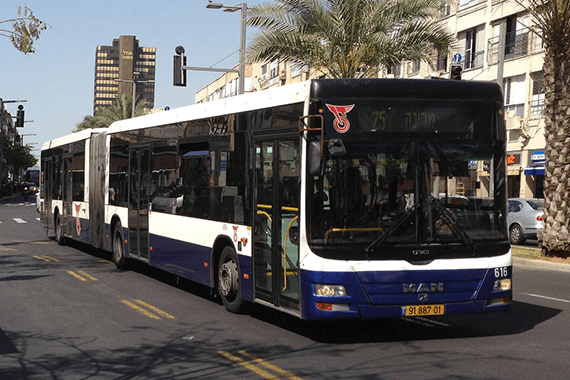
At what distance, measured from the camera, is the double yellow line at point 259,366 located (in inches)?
302

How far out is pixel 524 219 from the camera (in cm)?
2738

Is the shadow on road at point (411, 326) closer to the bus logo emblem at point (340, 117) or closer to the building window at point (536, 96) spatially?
the bus logo emblem at point (340, 117)

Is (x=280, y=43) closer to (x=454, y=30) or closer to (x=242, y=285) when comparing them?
(x=242, y=285)

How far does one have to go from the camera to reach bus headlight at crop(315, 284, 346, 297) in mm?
8984

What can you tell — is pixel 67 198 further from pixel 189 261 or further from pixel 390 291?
pixel 390 291

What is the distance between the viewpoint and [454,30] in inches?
1880

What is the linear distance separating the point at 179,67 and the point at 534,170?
20679 mm

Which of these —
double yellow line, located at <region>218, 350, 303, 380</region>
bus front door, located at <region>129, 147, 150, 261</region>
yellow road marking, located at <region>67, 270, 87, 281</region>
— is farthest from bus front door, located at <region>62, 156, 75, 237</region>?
double yellow line, located at <region>218, 350, 303, 380</region>

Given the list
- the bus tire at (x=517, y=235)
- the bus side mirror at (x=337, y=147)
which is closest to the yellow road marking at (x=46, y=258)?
the bus side mirror at (x=337, y=147)

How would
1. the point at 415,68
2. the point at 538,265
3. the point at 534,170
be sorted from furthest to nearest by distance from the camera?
the point at 415,68, the point at 534,170, the point at 538,265

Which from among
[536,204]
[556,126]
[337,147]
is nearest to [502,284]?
[337,147]

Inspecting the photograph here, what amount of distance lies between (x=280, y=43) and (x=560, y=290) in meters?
13.2

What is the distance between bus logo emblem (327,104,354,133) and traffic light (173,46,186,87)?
791 inches

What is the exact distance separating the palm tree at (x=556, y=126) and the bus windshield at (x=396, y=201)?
1207 cm
